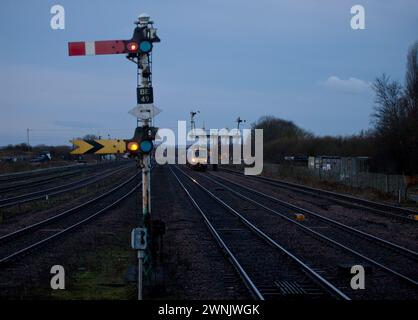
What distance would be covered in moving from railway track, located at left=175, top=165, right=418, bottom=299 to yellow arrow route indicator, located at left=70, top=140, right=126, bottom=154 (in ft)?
16.1

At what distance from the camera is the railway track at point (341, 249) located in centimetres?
1143

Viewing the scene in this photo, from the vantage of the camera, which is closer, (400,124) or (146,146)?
(146,146)

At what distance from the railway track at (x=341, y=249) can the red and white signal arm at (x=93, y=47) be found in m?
5.99

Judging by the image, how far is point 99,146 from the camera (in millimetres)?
9664

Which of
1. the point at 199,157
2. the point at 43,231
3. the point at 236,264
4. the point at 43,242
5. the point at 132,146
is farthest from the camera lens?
the point at 199,157

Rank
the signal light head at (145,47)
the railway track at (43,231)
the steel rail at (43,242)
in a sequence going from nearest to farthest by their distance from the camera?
the signal light head at (145,47), the steel rail at (43,242), the railway track at (43,231)

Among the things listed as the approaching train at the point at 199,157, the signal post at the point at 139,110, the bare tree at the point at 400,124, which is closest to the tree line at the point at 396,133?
the bare tree at the point at 400,124

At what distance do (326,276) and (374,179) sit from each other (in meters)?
28.0

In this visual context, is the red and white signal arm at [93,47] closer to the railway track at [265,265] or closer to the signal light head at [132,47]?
the signal light head at [132,47]

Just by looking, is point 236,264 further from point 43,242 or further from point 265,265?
point 43,242

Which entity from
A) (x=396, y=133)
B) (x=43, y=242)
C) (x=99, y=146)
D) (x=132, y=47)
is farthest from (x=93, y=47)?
(x=396, y=133)

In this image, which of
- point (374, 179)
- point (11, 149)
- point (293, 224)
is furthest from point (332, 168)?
point (11, 149)

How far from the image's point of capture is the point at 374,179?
126 feet

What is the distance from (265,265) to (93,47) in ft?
21.0
